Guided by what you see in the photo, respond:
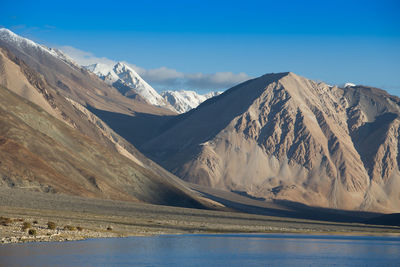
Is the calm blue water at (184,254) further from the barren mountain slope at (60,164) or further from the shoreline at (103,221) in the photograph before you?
the barren mountain slope at (60,164)

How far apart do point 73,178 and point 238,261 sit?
306 feet

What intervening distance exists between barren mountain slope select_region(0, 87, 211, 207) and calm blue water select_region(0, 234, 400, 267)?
58910mm

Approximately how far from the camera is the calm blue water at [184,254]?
55.1m

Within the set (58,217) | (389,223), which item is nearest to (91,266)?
(58,217)

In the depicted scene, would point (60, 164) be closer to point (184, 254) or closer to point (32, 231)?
point (32, 231)

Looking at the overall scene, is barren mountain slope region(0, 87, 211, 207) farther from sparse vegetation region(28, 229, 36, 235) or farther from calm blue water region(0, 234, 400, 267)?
sparse vegetation region(28, 229, 36, 235)

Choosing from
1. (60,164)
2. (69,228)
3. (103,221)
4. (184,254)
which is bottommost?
(184,254)

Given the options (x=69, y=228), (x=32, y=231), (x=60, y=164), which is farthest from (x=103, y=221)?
(x=60, y=164)

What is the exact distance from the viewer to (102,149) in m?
181

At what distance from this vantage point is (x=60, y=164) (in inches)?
5989

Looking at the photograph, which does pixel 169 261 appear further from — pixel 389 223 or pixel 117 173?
pixel 389 223

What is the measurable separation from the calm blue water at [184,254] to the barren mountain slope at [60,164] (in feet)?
193

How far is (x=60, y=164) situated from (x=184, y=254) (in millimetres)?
90649

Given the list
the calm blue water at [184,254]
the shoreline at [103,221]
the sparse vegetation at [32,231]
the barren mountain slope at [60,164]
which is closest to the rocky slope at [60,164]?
the barren mountain slope at [60,164]
